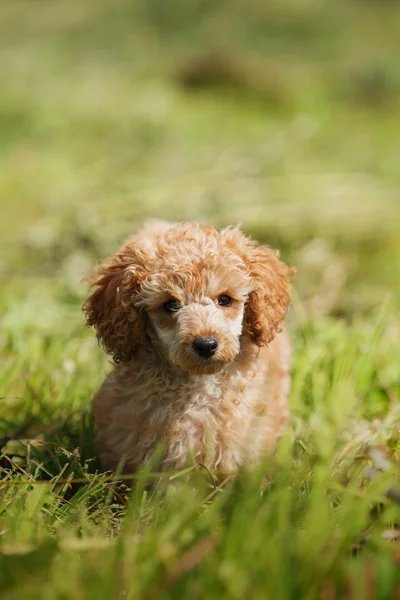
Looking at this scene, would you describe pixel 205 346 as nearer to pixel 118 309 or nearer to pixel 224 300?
pixel 224 300

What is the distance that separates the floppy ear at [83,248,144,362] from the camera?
11.3 ft

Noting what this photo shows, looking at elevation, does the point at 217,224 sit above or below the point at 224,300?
below

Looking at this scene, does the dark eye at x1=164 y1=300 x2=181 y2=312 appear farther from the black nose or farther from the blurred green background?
the blurred green background

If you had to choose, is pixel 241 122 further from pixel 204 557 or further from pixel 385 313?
pixel 204 557

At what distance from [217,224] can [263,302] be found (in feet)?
11.2

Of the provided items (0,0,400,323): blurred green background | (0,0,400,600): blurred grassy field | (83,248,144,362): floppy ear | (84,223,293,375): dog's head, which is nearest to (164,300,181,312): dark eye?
(84,223,293,375): dog's head

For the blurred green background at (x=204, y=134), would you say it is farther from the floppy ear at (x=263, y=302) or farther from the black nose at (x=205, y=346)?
the black nose at (x=205, y=346)

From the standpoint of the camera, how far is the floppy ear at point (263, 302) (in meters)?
3.52

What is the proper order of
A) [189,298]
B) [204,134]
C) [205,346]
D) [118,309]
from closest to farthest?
[205,346], [189,298], [118,309], [204,134]

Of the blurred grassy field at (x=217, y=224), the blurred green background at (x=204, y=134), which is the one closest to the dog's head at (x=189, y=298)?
the blurred grassy field at (x=217, y=224)

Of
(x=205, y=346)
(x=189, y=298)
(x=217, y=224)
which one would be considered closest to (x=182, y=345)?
(x=205, y=346)

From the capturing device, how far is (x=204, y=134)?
11414mm

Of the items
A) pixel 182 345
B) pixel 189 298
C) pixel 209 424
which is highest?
pixel 189 298

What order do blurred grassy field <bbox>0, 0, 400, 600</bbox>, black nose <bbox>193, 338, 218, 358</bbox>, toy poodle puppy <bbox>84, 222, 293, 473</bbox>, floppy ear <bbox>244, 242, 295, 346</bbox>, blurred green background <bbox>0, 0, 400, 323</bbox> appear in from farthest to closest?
blurred green background <bbox>0, 0, 400, 323</bbox>
floppy ear <bbox>244, 242, 295, 346</bbox>
toy poodle puppy <bbox>84, 222, 293, 473</bbox>
black nose <bbox>193, 338, 218, 358</bbox>
blurred grassy field <bbox>0, 0, 400, 600</bbox>
